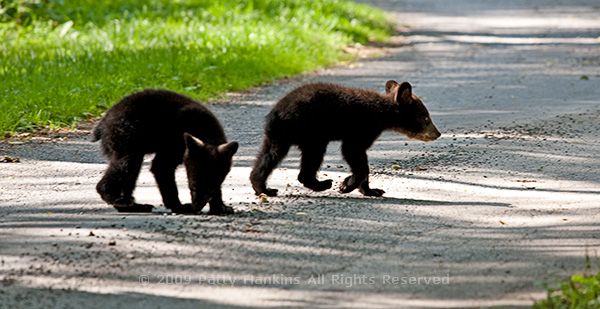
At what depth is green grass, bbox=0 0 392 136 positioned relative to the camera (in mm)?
15180

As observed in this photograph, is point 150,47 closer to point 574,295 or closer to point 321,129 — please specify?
point 321,129

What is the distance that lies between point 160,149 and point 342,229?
154 centimetres

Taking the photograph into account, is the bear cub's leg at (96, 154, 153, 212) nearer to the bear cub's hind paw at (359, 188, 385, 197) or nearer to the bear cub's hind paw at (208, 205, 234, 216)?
the bear cub's hind paw at (208, 205, 234, 216)

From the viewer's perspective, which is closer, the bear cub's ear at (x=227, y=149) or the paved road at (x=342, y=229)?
the paved road at (x=342, y=229)

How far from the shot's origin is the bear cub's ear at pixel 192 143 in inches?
334

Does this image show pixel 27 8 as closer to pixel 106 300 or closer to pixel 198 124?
pixel 198 124

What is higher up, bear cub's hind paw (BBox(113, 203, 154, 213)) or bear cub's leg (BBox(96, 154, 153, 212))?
bear cub's leg (BBox(96, 154, 153, 212))

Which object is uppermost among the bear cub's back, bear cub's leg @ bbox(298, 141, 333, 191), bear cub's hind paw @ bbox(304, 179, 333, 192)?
the bear cub's back

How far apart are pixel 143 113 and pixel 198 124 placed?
42 cm

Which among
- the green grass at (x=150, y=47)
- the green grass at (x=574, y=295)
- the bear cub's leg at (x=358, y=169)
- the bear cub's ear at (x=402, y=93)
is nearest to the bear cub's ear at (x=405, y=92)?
the bear cub's ear at (x=402, y=93)

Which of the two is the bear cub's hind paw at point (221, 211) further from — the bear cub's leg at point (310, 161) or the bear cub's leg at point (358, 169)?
the bear cub's leg at point (358, 169)

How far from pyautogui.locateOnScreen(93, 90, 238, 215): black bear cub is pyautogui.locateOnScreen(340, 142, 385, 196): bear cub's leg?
1.27 metres

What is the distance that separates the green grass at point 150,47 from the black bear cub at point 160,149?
15.6ft

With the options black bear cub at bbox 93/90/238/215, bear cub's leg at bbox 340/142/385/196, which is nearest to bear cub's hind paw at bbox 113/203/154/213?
black bear cub at bbox 93/90/238/215
